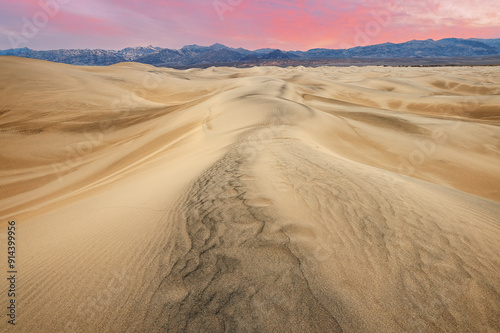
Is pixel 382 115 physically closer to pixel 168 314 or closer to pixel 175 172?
pixel 175 172

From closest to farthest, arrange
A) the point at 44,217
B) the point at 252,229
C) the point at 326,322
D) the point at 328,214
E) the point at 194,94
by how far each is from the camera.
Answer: the point at 326,322
the point at 252,229
the point at 328,214
the point at 44,217
the point at 194,94

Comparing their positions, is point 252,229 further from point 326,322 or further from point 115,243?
point 115,243

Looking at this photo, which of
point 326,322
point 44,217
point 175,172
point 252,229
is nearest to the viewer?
point 326,322

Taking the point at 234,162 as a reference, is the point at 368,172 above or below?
below

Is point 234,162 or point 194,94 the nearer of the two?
point 234,162

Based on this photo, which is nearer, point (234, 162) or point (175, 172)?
point (234, 162)

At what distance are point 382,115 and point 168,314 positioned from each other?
41.7ft

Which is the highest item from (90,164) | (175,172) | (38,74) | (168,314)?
(38,74)

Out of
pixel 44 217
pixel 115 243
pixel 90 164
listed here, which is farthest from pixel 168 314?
pixel 90 164

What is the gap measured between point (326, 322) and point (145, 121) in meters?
14.3

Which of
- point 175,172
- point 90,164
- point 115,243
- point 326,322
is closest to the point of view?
point 326,322

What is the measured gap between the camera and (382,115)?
38.1 feet

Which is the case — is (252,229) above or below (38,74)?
below

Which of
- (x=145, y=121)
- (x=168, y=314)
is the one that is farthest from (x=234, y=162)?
(x=145, y=121)
